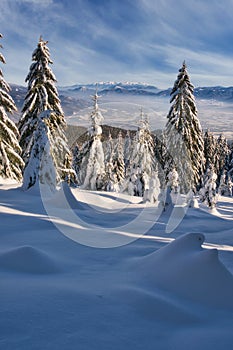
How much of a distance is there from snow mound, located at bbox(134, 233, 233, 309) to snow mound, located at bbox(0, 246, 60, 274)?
1176mm

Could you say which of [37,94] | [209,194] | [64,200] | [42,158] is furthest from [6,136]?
[209,194]

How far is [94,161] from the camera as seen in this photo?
83.0 ft

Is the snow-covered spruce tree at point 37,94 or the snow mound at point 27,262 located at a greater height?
the snow-covered spruce tree at point 37,94

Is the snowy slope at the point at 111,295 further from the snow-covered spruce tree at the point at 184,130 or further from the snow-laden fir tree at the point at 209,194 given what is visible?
the snow-laden fir tree at the point at 209,194

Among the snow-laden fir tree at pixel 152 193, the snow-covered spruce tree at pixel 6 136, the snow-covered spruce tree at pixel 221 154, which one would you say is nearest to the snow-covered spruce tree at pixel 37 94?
the snow-covered spruce tree at pixel 6 136

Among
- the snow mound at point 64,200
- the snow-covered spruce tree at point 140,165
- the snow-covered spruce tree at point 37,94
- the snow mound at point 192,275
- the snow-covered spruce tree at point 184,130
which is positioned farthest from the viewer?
the snow-covered spruce tree at point 184,130

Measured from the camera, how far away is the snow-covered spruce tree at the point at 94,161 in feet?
79.7

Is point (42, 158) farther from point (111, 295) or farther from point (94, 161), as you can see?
point (94, 161)

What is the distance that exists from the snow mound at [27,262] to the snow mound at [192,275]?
1176mm

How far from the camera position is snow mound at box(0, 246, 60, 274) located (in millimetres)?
3421

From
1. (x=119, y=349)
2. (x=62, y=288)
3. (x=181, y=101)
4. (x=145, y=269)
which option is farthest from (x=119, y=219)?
(x=181, y=101)

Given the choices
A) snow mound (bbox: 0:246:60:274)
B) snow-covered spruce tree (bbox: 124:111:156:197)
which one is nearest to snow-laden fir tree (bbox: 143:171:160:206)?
snow-covered spruce tree (bbox: 124:111:156:197)

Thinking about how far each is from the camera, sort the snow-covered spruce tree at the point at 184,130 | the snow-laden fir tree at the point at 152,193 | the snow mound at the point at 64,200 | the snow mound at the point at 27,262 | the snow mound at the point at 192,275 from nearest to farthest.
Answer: the snow mound at the point at 192,275
the snow mound at the point at 27,262
the snow mound at the point at 64,200
the snow-laden fir tree at the point at 152,193
the snow-covered spruce tree at the point at 184,130

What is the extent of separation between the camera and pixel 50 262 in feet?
12.4
